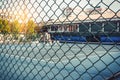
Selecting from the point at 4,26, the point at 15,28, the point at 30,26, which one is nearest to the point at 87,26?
the point at 30,26

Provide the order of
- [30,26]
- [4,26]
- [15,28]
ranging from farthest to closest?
1. [4,26]
2. [15,28]
3. [30,26]

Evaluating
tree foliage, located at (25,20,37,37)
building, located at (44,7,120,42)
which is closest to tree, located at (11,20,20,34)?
tree foliage, located at (25,20,37,37)

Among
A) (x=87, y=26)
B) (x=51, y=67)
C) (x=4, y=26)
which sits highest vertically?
(x=87, y=26)

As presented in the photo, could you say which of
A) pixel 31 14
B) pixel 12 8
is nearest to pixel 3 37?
pixel 12 8

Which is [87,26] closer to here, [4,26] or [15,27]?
[15,27]

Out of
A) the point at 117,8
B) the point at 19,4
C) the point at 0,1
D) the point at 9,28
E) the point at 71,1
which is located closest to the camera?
the point at 117,8

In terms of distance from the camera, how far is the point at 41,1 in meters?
2.22

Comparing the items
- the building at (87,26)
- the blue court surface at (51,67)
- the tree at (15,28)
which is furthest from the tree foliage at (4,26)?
the building at (87,26)

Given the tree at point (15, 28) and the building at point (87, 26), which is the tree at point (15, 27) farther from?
the building at point (87, 26)

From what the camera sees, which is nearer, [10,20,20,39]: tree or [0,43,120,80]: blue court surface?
[0,43,120,80]: blue court surface

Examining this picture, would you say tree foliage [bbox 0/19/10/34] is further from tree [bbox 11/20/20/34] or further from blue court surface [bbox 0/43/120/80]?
blue court surface [bbox 0/43/120/80]

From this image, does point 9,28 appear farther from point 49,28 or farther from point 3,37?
point 49,28

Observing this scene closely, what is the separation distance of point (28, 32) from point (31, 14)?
29.8 inches

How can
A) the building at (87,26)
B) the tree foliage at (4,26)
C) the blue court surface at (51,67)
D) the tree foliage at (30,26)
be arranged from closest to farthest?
the building at (87,26), the blue court surface at (51,67), the tree foliage at (30,26), the tree foliage at (4,26)
